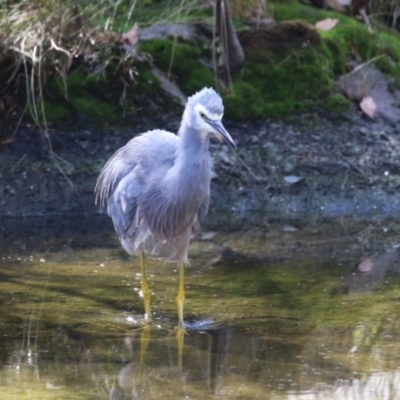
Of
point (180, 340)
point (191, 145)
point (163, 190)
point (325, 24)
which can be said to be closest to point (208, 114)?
point (191, 145)

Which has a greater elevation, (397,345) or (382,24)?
(382,24)

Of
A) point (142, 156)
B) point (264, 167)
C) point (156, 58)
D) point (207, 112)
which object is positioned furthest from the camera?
point (156, 58)

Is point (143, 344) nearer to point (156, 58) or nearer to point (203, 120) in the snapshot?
point (203, 120)

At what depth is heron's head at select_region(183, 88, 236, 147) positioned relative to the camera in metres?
5.41

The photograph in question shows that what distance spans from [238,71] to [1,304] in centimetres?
447

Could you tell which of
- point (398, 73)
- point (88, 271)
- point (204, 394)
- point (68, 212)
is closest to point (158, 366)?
point (204, 394)

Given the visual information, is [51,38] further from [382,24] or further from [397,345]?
[397,345]

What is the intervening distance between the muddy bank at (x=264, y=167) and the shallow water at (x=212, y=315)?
0.42 m

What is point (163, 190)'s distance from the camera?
600 cm

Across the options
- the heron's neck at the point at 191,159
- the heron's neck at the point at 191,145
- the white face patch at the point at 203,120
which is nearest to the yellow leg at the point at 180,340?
the heron's neck at the point at 191,159

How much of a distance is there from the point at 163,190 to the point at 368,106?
417 centimetres

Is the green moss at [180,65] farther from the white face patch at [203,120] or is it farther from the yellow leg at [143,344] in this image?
the yellow leg at [143,344]

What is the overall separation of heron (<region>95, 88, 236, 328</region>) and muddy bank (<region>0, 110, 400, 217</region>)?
2362mm

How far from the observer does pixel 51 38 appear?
28.5ft
